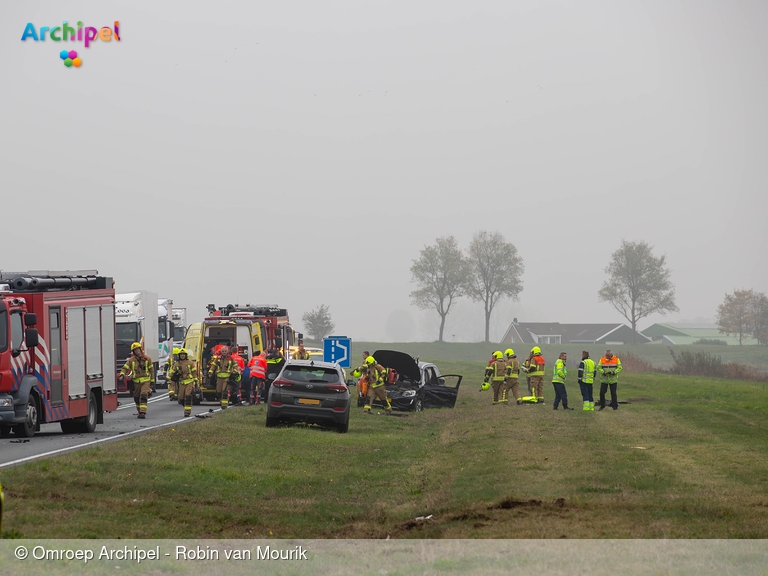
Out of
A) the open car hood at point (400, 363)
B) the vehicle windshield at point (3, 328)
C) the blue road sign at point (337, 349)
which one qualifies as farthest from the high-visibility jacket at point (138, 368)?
the open car hood at point (400, 363)

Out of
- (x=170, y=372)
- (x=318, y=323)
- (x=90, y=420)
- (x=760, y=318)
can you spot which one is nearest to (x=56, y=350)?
(x=90, y=420)

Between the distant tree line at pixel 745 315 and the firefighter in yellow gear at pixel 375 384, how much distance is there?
394 ft

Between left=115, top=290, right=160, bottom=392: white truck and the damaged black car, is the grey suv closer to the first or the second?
the damaged black car

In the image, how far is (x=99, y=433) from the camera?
21531 mm

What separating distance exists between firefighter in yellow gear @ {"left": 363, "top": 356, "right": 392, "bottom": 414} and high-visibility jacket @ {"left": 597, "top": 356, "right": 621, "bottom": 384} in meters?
6.33

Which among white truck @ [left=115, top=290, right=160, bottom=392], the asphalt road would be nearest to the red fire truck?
the asphalt road

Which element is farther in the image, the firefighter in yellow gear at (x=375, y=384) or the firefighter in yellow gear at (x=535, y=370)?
the firefighter in yellow gear at (x=535, y=370)

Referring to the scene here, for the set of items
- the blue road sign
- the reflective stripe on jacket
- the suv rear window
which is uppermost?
the blue road sign

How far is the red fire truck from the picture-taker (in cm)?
1875

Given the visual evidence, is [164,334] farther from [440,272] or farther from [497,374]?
[440,272]

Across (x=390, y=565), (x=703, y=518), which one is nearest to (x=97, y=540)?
(x=390, y=565)

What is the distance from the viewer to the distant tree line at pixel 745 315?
5517 inches

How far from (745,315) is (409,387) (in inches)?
4823

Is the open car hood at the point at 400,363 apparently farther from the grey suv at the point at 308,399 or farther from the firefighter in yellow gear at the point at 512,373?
the grey suv at the point at 308,399
